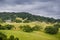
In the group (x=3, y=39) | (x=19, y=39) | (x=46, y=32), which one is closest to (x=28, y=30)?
(x=46, y=32)

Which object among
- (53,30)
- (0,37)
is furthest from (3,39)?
(53,30)

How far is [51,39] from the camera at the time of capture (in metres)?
78.3

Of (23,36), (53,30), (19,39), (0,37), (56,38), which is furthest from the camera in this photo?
(53,30)

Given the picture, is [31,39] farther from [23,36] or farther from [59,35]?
[59,35]

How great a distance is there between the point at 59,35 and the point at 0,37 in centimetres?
3497

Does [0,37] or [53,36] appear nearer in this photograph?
[0,37]

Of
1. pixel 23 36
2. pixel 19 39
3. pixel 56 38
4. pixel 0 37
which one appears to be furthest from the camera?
pixel 56 38

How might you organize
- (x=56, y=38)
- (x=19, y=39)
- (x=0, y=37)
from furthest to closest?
(x=56, y=38), (x=19, y=39), (x=0, y=37)

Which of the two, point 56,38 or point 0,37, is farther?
point 56,38

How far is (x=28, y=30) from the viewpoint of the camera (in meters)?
91.7

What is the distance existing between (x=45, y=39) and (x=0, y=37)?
2183cm

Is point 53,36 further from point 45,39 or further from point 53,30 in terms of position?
point 45,39

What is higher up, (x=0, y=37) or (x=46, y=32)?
(x=0, y=37)

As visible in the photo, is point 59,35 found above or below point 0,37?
below
